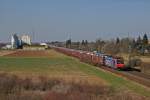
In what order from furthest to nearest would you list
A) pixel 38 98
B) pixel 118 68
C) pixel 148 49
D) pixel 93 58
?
1. pixel 148 49
2. pixel 93 58
3. pixel 118 68
4. pixel 38 98

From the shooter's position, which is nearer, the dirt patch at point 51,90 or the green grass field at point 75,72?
the dirt patch at point 51,90

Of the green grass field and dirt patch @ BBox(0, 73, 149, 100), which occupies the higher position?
dirt patch @ BBox(0, 73, 149, 100)

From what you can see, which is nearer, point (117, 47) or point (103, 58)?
point (103, 58)

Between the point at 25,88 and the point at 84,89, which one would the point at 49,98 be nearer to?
the point at 84,89

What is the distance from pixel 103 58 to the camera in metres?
68.4

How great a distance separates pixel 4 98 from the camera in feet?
68.4

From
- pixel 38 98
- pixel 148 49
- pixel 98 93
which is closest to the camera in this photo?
pixel 38 98

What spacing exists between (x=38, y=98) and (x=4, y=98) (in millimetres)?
1712

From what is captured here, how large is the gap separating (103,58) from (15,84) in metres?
39.5

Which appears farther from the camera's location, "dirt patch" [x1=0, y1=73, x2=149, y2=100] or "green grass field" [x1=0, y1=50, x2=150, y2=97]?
"green grass field" [x1=0, y1=50, x2=150, y2=97]

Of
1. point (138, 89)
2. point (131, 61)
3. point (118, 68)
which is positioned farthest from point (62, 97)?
point (131, 61)

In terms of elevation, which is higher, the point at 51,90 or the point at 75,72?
the point at 51,90

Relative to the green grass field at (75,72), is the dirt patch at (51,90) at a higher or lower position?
higher

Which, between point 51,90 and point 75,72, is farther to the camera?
point 75,72
